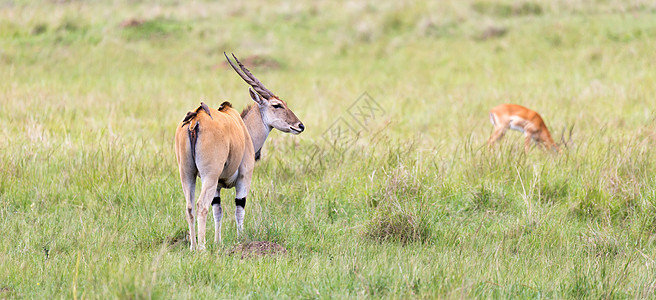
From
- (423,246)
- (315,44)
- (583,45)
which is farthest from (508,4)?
(423,246)

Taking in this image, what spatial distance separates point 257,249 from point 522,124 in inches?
234

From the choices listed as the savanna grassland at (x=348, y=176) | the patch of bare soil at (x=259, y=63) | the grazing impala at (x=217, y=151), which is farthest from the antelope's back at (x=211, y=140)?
the patch of bare soil at (x=259, y=63)

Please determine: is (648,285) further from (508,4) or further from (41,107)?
(508,4)

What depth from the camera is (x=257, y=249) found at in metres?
5.43

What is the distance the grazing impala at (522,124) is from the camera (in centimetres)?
964

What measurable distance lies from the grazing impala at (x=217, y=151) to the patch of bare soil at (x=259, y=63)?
1064cm

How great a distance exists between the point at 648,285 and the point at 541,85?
33.4 ft

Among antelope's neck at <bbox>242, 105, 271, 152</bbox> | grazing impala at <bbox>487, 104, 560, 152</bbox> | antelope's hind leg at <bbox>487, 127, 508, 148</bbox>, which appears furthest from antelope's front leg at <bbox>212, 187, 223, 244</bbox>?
antelope's hind leg at <bbox>487, 127, 508, 148</bbox>

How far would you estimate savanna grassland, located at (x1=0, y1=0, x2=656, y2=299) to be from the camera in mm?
4781

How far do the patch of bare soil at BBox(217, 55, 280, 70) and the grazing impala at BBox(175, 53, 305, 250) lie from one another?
10642 mm

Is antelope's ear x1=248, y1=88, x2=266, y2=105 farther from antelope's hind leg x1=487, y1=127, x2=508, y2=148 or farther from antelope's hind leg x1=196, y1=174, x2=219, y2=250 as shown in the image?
antelope's hind leg x1=487, y1=127, x2=508, y2=148

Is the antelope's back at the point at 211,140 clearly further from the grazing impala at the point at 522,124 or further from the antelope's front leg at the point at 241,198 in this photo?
the grazing impala at the point at 522,124

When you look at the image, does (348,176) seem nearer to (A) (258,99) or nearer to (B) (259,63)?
(A) (258,99)

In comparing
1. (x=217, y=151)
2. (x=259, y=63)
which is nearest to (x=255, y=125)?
(x=217, y=151)
